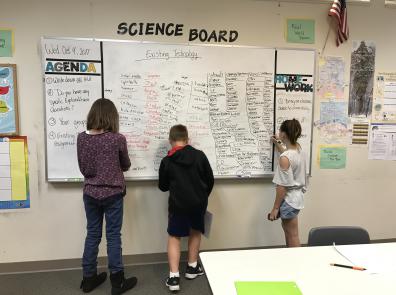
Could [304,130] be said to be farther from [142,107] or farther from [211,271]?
[211,271]

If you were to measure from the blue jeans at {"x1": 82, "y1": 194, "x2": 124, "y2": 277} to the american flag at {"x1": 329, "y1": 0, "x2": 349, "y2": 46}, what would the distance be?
8.04 feet

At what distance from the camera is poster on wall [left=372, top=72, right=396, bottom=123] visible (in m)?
3.28

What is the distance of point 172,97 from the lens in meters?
2.88

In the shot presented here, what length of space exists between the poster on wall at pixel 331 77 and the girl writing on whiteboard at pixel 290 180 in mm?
730

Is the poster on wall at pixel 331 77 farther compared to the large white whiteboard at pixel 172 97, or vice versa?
the poster on wall at pixel 331 77

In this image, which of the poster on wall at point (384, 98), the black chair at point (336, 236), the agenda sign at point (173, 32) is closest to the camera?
the black chair at point (336, 236)

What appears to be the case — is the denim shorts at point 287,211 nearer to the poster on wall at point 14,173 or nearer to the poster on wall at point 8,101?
the poster on wall at point 14,173

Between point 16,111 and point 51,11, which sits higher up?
point 51,11

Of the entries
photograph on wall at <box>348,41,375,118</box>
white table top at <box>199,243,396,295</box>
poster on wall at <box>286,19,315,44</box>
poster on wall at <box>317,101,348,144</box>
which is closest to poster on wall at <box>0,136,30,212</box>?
white table top at <box>199,243,396,295</box>

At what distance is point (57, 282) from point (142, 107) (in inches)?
63.6

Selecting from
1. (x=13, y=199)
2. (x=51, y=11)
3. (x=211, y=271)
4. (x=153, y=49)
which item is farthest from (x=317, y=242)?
(x=51, y=11)

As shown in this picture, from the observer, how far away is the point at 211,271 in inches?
59.0

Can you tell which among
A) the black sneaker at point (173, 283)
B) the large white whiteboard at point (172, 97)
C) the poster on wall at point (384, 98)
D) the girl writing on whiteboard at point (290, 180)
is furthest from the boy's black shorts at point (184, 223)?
the poster on wall at point (384, 98)

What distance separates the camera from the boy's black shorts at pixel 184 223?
264 centimetres
